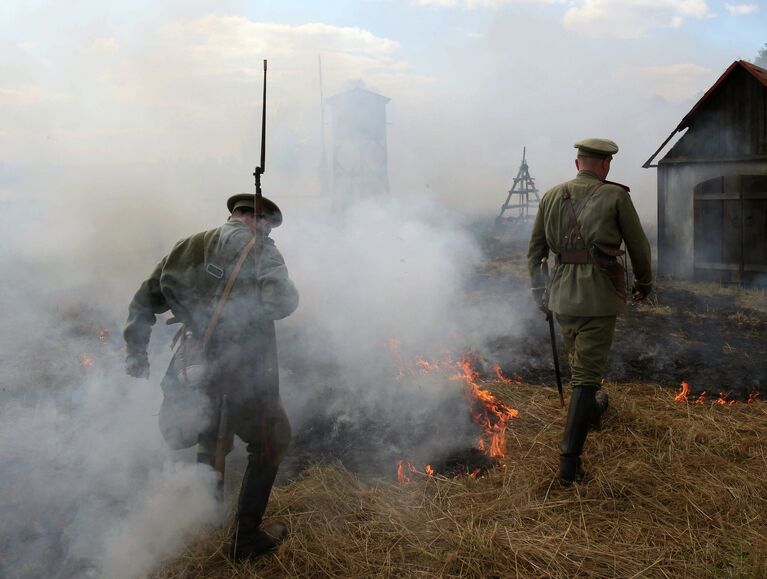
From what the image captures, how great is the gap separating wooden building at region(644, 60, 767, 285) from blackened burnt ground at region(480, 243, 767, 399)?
0.76 meters

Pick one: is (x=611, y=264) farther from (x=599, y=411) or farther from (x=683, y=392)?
(x=683, y=392)

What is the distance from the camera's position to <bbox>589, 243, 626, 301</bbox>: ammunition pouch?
134 inches

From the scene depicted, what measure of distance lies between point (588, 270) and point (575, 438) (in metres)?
0.98

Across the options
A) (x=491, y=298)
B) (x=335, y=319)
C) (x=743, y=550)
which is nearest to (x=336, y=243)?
(x=335, y=319)

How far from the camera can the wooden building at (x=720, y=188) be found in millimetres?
9344

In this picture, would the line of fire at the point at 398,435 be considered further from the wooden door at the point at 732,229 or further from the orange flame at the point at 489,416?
the wooden door at the point at 732,229

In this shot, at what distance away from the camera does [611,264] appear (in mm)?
3410

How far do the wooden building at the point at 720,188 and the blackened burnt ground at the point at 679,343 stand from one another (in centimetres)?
76

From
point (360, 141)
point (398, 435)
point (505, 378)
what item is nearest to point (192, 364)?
point (398, 435)

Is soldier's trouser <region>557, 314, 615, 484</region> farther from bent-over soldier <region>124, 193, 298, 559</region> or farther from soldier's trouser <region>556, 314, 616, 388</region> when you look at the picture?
bent-over soldier <region>124, 193, 298, 559</region>

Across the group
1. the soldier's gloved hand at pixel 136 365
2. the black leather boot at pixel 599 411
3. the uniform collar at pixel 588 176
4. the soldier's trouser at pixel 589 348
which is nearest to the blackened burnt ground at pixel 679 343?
the black leather boot at pixel 599 411

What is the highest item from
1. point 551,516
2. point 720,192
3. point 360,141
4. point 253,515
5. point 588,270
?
point 360,141

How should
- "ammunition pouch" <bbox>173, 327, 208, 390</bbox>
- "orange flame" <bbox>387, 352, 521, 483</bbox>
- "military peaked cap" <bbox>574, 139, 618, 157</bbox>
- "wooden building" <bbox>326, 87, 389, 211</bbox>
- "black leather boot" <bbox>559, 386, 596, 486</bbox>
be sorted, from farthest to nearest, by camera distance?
"wooden building" <bbox>326, 87, 389, 211</bbox> < "orange flame" <bbox>387, 352, 521, 483</bbox> < "military peaked cap" <bbox>574, 139, 618, 157</bbox> < "black leather boot" <bbox>559, 386, 596, 486</bbox> < "ammunition pouch" <bbox>173, 327, 208, 390</bbox>

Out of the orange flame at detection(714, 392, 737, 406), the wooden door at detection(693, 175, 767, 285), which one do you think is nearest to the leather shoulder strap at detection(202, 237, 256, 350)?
the orange flame at detection(714, 392, 737, 406)
